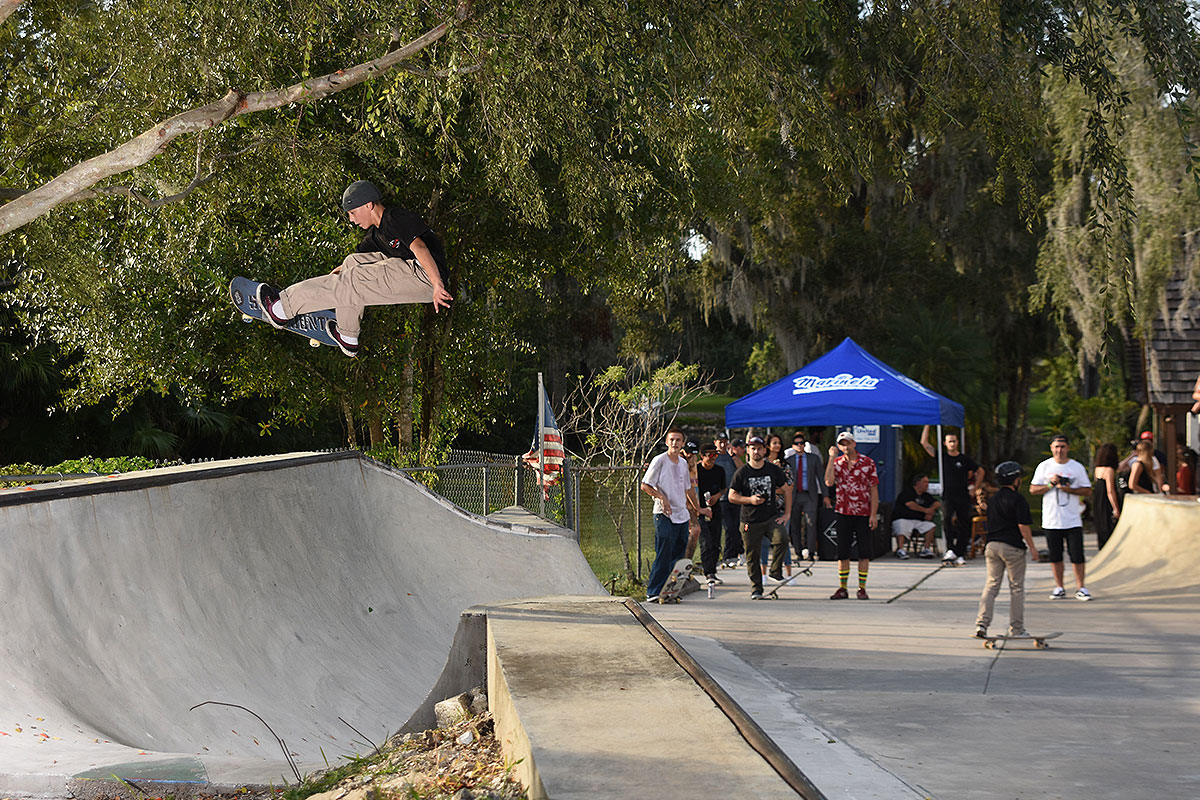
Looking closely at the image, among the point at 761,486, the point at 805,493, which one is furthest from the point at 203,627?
the point at 805,493

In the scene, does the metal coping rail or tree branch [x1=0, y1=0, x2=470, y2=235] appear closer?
the metal coping rail

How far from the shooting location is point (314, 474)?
9297 millimetres

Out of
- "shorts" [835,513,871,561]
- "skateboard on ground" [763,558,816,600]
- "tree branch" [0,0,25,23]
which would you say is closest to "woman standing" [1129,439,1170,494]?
"skateboard on ground" [763,558,816,600]

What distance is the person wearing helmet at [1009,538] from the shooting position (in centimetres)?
909

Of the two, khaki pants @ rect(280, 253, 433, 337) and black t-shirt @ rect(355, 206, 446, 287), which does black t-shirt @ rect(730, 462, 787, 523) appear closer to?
khaki pants @ rect(280, 253, 433, 337)

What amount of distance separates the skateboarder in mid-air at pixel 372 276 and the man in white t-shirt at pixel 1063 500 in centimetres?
807

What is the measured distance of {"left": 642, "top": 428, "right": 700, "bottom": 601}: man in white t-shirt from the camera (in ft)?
37.4

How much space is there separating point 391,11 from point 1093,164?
520cm

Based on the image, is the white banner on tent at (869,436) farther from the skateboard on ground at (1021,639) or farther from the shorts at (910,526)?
the skateboard on ground at (1021,639)

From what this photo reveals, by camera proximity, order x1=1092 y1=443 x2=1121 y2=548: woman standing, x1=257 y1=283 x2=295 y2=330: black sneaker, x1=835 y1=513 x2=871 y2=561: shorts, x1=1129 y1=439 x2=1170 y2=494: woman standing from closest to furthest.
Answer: x1=257 y1=283 x2=295 y2=330: black sneaker, x1=835 y1=513 x2=871 y2=561: shorts, x1=1092 y1=443 x2=1121 y2=548: woman standing, x1=1129 y1=439 x2=1170 y2=494: woman standing

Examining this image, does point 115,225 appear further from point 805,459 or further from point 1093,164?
point 1093,164

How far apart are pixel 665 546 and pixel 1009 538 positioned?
368 centimetres

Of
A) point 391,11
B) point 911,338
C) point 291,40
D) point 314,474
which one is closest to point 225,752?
point 314,474

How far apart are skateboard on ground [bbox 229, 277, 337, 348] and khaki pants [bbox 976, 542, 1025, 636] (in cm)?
568
